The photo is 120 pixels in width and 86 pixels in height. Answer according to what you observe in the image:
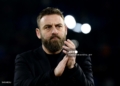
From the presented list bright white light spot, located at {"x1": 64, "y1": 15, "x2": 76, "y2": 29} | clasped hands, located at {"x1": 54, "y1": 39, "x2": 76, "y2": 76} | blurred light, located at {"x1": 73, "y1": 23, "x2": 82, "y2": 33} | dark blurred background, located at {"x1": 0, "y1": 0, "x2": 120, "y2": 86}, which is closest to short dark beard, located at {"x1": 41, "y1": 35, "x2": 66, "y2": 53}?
clasped hands, located at {"x1": 54, "y1": 39, "x2": 76, "y2": 76}

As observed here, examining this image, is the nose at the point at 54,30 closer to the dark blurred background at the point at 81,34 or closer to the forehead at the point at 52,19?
the forehead at the point at 52,19

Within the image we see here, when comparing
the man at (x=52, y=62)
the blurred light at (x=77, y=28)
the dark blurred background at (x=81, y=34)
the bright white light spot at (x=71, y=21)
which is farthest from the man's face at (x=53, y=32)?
the blurred light at (x=77, y=28)

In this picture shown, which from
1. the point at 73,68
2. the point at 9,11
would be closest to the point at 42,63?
the point at 73,68

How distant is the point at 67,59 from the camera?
4.32 ft

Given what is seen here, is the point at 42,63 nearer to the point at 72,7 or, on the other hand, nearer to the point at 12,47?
the point at 12,47

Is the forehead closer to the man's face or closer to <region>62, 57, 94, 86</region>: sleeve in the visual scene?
the man's face

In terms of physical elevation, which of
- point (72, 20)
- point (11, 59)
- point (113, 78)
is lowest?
point (113, 78)

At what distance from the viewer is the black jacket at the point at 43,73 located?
4.50 ft

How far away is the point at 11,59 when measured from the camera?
3771mm

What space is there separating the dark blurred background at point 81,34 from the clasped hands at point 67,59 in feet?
7.73

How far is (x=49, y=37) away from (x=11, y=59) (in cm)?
240

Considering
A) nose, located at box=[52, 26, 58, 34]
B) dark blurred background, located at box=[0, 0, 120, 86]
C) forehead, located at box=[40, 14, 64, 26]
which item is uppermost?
forehead, located at box=[40, 14, 64, 26]

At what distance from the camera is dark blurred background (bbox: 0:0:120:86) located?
3908 mm

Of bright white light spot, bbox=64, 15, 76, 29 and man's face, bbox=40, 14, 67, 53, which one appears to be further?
bright white light spot, bbox=64, 15, 76, 29
